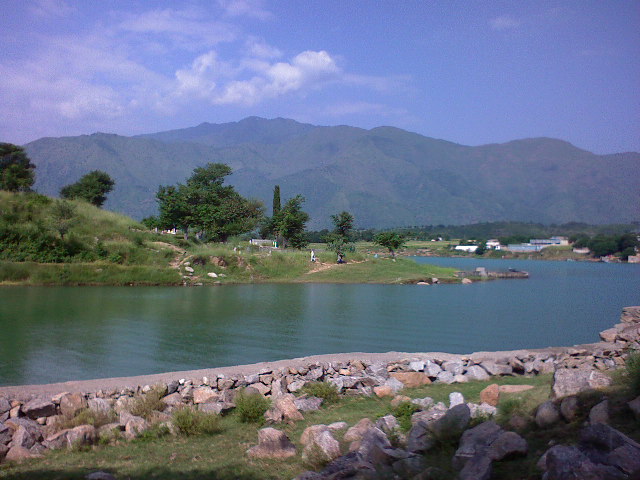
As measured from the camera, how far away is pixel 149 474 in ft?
22.7

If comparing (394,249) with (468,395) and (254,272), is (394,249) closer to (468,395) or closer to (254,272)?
(254,272)

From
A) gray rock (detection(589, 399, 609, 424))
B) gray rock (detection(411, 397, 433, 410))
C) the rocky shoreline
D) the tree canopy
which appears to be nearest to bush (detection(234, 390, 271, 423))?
the rocky shoreline

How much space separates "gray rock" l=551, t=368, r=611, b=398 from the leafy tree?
52413 mm

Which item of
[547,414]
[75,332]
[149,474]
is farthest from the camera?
[75,332]

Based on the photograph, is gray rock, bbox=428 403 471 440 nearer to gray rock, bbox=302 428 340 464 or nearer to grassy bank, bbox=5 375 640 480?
grassy bank, bbox=5 375 640 480

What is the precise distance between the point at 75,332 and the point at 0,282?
1977cm

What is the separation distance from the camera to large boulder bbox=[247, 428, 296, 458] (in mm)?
7254

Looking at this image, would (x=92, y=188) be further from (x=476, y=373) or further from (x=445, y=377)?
(x=476, y=373)

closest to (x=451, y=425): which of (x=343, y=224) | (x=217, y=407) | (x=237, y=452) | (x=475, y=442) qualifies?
(x=475, y=442)

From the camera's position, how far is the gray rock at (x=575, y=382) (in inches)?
272

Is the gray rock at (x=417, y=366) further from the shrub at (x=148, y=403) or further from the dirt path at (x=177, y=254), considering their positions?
the dirt path at (x=177, y=254)

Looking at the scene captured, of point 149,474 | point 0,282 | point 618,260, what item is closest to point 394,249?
point 0,282

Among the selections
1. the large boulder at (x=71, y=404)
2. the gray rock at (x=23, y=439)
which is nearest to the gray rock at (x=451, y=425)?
the gray rock at (x=23, y=439)

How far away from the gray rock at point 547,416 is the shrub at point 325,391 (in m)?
4.87
